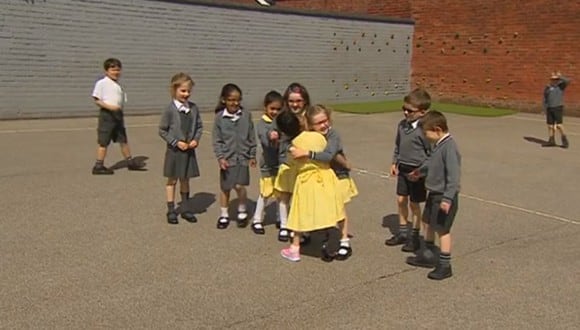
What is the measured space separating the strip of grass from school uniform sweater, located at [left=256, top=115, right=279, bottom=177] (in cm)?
1318

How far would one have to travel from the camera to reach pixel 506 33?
1975 cm

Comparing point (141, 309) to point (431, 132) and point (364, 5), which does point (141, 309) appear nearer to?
point (431, 132)

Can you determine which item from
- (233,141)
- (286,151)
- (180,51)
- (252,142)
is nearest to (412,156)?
(286,151)

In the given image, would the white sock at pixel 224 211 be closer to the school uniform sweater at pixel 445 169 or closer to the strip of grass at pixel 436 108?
the school uniform sweater at pixel 445 169

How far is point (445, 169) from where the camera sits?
4543 millimetres

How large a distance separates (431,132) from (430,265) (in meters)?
1.16

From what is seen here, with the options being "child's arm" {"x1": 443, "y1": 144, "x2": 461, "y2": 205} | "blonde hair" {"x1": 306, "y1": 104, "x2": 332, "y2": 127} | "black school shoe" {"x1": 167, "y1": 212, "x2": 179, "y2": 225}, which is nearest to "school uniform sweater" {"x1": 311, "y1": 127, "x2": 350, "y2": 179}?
"blonde hair" {"x1": 306, "y1": 104, "x2": 332, "y2": 127}

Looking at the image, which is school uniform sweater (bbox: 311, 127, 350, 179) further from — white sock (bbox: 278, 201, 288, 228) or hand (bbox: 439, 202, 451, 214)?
hand (bbox: 439, 202, 451, 214)

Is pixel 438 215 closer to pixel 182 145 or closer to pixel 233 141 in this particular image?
pixel 233 141

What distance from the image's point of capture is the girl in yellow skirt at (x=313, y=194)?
473 cm

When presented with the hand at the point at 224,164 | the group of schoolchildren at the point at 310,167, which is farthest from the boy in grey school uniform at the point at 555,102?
the hand at the point at 224,164

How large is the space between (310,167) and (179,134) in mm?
1678

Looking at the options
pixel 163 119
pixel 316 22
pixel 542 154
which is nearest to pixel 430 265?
pixel 163 119

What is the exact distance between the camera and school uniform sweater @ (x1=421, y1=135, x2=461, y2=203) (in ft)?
14.6
